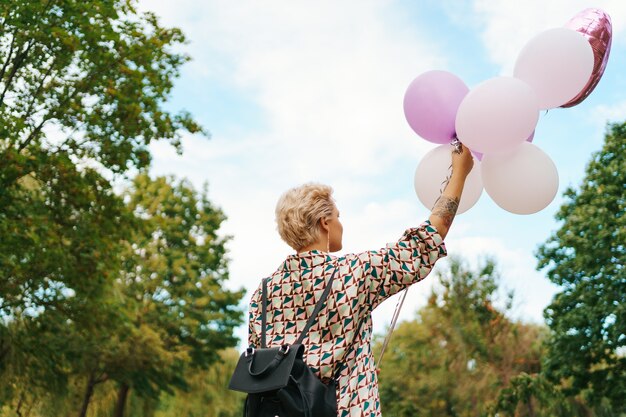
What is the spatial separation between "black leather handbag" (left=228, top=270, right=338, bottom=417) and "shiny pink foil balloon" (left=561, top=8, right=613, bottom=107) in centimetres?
233

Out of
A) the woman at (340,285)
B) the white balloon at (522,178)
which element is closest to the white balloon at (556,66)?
the white balloon at (522,178)

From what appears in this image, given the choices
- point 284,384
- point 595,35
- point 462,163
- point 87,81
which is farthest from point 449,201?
point 87,81

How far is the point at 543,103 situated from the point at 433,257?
5.31ft

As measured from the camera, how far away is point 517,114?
303 centimetres

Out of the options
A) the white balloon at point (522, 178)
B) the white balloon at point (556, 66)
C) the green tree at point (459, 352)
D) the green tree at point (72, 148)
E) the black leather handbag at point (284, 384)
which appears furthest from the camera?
the green tree at point (459, 352)

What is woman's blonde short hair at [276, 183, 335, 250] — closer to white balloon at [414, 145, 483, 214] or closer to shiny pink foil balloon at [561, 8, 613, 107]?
white balloon at [414, 145, 483, 214]

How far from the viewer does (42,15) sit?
11008 mm

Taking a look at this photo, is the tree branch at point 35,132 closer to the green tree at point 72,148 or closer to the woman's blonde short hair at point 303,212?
the green tree at point 72,148

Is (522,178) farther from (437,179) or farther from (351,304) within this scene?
(351,304)

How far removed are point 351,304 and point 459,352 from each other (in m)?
23.2

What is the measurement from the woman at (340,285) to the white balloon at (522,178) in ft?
3.05

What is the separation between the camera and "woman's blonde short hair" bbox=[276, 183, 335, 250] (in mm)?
2422

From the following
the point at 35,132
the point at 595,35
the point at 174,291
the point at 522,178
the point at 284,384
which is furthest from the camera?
the point at 174,291

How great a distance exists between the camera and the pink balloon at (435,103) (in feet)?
10.9
